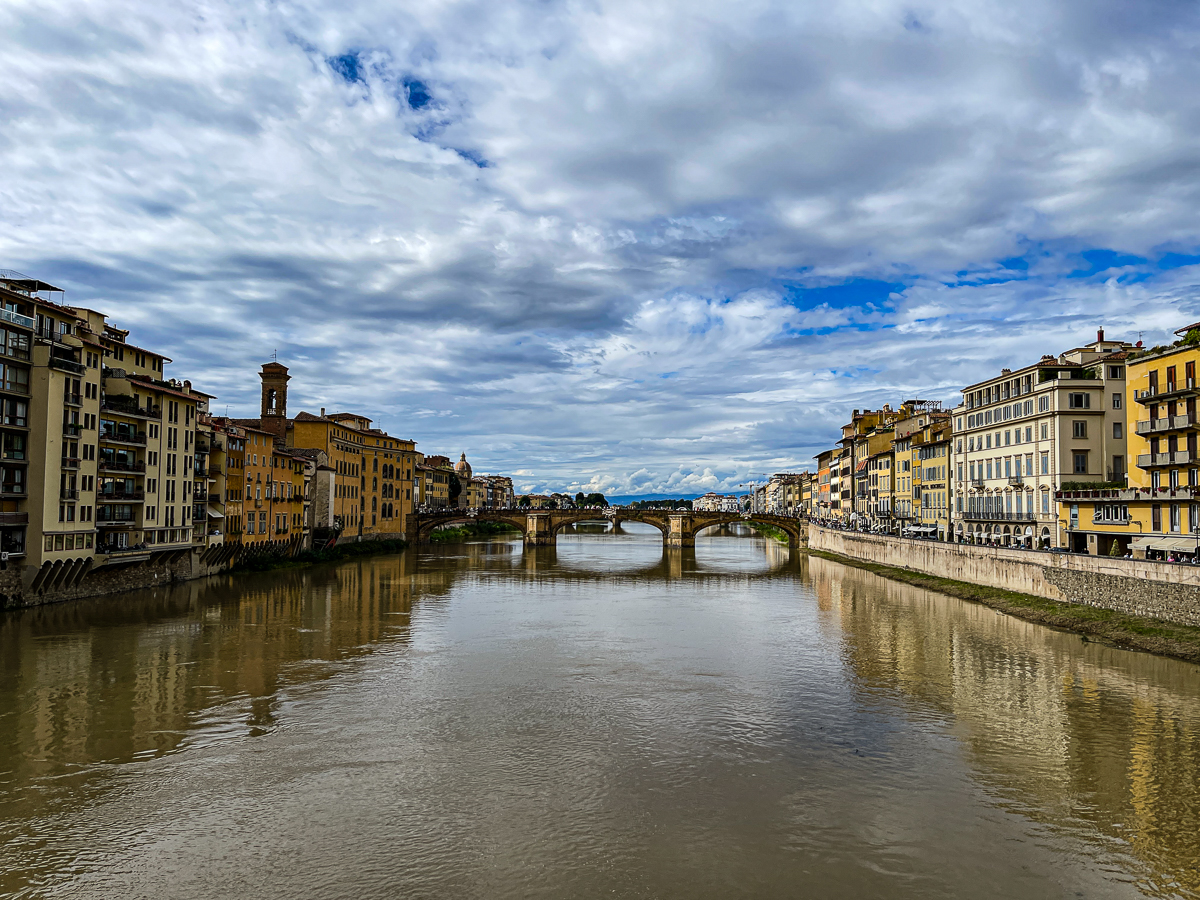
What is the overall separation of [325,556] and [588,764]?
6234 cm

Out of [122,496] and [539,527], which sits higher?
[122,496]

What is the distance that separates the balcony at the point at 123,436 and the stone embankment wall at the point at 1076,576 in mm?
52464

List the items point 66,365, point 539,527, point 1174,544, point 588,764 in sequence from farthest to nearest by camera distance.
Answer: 1. point 539,527
2. point 66,365
3. point 1174,544
4. point 588,764

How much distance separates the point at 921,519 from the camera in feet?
237

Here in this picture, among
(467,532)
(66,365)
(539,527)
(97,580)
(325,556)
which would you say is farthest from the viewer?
(467,532)

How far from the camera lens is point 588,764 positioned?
1869 centimetres

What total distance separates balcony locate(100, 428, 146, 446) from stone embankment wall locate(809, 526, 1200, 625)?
172 ft

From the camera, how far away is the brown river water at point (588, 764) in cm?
1355

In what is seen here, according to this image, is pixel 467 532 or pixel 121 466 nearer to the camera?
pixel 121 466

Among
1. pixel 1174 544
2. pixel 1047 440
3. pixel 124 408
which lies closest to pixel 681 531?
pixel 1047 440

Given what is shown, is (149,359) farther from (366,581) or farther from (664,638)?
(664,638)

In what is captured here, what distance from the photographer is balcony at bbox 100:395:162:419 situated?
147 feet

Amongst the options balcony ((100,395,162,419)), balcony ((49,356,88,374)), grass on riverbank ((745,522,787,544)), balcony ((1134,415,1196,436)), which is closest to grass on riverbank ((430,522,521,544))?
grass on riverbank ((745,522,787,544))

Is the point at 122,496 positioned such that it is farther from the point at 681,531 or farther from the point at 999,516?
the point at 681,531
